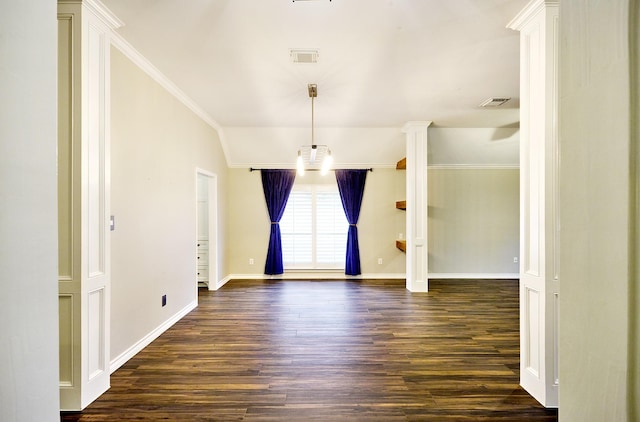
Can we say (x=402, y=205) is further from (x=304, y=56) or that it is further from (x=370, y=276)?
(x=304, y=56)

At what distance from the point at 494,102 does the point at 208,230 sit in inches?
193

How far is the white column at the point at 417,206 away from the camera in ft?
16.6

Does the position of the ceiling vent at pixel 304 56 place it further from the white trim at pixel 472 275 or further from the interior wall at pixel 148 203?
the white trim at pixel 472 275

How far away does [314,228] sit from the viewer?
632 centimetres

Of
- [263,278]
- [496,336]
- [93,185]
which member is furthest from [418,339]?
[263,278]

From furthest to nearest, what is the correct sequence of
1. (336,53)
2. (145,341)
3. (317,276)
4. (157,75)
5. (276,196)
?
(317,276), (276,196), (157,75), (145,341), (336,53)

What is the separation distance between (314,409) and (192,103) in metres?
3.81

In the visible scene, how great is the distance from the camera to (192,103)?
13.2ft

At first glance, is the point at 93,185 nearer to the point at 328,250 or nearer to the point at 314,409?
the point at 314,409

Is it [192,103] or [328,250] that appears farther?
[328,250]

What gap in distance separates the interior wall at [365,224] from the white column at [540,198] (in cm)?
393

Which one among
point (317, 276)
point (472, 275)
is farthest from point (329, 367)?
point (472, 275)

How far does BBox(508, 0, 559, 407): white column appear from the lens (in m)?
2.08

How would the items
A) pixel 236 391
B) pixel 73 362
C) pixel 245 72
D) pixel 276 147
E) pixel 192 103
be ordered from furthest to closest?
pixel 276 147
pixel 192 103
pixel 245 72
pixel 236 391
pixel 73 362
